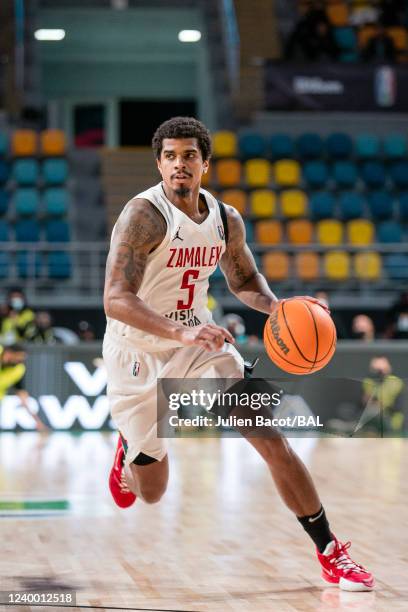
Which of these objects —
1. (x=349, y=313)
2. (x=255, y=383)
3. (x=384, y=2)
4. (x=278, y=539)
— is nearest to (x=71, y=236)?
(x=349, y=313)

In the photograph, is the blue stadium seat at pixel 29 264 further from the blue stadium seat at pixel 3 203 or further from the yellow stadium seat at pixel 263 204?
the yellow stadium seat at pixel 263 204

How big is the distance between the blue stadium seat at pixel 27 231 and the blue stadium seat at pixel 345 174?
201 inches

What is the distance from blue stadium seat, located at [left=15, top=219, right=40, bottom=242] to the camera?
17234 mm

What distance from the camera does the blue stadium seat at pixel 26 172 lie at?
59.4ft

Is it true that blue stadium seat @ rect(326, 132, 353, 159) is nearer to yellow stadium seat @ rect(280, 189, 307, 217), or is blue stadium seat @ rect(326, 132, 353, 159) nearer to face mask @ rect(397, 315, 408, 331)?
yellow stadium seat @ rect(280, 189, 307, 217)

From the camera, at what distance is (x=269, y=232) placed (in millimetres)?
17469

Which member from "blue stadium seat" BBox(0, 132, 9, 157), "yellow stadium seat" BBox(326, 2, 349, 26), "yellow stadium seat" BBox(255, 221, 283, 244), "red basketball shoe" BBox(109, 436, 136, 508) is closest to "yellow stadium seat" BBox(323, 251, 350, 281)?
"yellow stadium seat" BBox(255, 221, 283, 244)

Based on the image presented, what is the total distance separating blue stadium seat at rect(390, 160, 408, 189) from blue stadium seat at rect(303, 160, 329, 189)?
1.15 metres

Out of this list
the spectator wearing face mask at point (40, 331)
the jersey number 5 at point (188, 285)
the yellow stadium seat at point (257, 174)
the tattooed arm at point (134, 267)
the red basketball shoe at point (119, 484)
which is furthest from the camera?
the yellow stadium seat at point (257, 174)

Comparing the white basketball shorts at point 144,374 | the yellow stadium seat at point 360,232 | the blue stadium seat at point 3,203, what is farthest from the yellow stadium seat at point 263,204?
the white basketball shorts at point 144,374

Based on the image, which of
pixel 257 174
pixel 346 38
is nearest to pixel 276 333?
pixel 257 174

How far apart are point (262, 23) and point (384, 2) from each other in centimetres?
240

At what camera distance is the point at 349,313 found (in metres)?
15.8

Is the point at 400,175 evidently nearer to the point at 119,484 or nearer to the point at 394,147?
the point at 394,147
